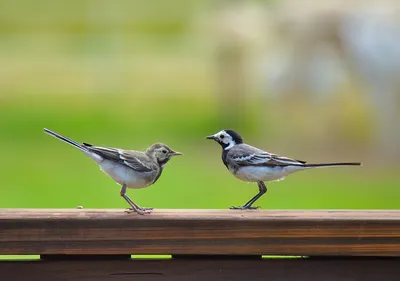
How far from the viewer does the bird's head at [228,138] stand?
11.6 feet

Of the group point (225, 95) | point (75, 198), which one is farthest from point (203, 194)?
point (225, 95)

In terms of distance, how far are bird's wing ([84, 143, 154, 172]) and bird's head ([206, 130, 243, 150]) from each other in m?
0.44

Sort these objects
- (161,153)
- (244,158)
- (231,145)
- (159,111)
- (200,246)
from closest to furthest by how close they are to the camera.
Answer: (200,246), (161,153), (244,158), (231,145), (159,111)

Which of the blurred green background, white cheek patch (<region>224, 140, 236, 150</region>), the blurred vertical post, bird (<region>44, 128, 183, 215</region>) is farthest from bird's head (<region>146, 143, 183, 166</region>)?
the blurred vertical post

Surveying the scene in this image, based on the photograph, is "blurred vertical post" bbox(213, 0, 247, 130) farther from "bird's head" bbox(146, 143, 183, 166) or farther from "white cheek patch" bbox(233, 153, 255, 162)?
"bird's head" bbox(146, 143, 183, 166)

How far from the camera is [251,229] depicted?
226cm

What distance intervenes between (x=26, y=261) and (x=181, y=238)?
0.33 meters

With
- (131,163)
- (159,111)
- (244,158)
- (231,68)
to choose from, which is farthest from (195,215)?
(159,111)

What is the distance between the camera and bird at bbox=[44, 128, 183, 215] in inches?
123

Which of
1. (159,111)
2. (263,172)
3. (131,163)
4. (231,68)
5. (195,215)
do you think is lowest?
(159,111)

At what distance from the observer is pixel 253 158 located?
3477mm

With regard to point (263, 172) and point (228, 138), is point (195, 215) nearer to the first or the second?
point (263, 172)

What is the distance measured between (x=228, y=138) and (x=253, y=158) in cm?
15

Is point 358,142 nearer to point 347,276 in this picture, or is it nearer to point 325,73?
point 325,73
